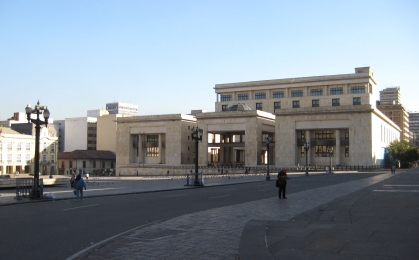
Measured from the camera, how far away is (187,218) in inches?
615

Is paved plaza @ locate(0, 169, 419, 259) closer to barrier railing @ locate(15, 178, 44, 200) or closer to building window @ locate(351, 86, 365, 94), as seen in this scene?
barrier railing @ locate(15, 178, 44, 200)

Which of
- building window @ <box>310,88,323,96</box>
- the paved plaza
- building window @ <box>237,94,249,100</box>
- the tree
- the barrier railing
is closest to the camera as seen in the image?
the paved plaza

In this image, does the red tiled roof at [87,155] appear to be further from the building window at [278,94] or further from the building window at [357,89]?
the building window at [357,89]

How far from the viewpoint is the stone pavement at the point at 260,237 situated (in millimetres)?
9570

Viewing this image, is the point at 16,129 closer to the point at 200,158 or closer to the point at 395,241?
the point at 200,158

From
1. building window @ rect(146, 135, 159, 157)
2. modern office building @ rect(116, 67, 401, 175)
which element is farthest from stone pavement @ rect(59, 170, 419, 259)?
building window @ rect(146, 135, 159, 157)

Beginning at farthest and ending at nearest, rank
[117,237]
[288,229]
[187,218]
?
[187,218] → [288,229] → [117,237]

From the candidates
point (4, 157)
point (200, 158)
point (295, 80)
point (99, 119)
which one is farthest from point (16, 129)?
point (295, 80)

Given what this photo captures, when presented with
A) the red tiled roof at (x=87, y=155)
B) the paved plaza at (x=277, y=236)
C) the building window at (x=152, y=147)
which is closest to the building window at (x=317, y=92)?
the building window at (x=152, y=147)

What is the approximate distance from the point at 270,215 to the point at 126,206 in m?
7.67

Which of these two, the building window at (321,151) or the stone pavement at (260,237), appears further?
the building window at (321,151)

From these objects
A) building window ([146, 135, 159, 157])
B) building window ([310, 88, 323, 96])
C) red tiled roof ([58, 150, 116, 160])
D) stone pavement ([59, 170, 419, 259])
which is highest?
building window ([310, 88, 323, 96])

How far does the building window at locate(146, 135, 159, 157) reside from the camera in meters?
108

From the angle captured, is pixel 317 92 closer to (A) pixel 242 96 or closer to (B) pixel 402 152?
(A) pixel 242 96
